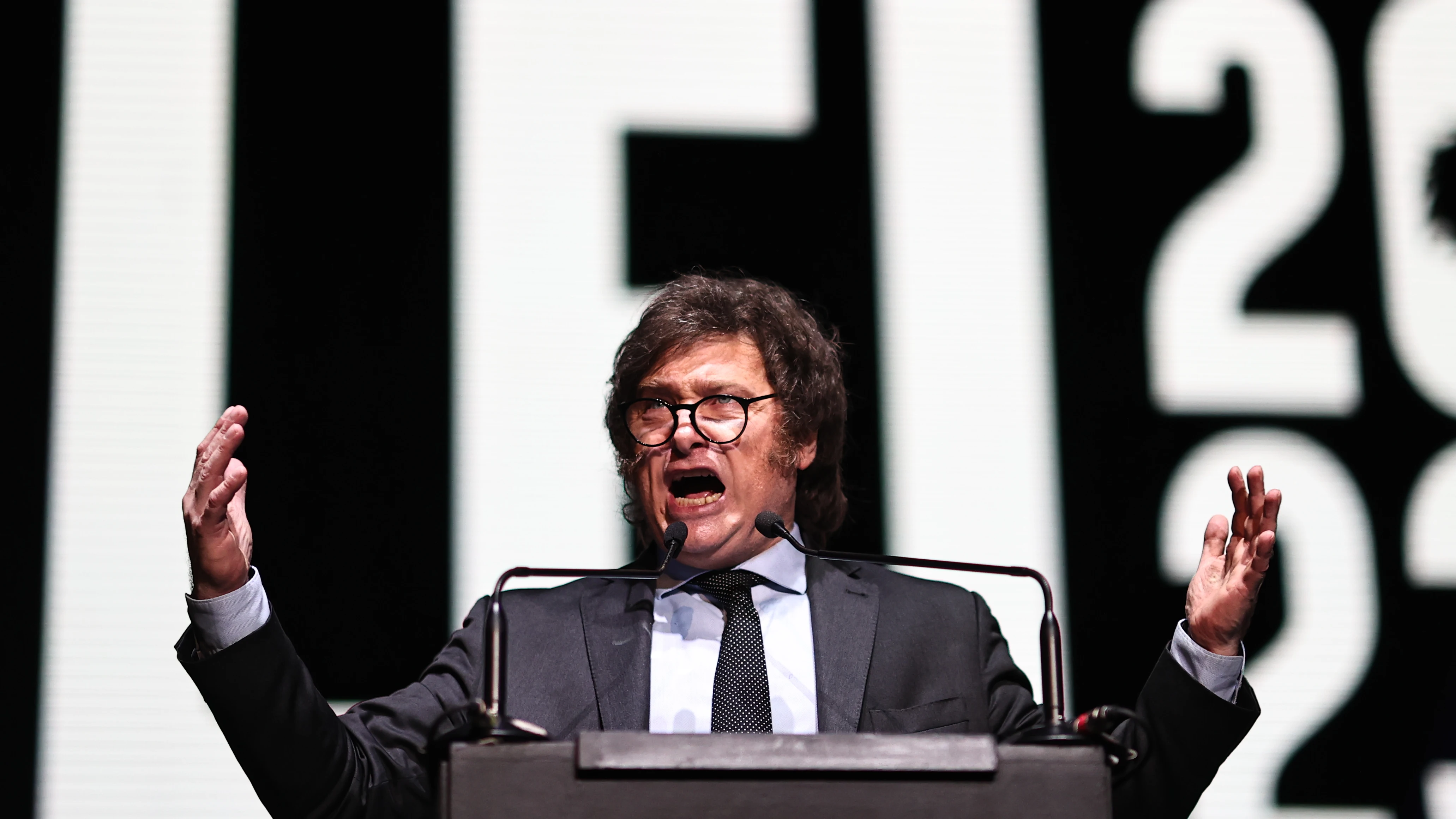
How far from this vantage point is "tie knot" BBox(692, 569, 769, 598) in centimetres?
229

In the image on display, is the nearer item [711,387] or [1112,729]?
[1112,729]

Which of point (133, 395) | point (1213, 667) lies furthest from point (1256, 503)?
point (133, 395)

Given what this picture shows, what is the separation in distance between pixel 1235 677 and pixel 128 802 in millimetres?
1778

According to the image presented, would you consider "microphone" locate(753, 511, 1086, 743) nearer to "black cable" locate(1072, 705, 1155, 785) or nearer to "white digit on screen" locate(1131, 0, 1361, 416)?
"black cable" locate(1072, 705, 1155, 785)

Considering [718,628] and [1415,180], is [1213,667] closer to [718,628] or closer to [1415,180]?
[718,628]

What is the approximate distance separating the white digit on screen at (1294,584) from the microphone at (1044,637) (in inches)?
45.8

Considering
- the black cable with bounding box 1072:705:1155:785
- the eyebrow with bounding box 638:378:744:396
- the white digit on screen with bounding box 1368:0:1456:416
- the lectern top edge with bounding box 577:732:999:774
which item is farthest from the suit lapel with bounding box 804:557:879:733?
the white digit on screen with bounding box 1368:0:1456:416

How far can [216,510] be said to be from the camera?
1709 millimetres

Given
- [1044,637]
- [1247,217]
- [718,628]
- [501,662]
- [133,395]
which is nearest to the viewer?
[501,662]

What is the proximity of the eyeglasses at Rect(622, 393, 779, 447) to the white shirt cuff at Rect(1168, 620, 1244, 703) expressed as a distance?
783 millimetres

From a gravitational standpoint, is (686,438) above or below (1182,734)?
above

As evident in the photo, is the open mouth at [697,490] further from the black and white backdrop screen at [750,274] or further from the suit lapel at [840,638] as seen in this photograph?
the black and white backdrop screen at [750,274]

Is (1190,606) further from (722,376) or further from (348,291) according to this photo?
(348,291)

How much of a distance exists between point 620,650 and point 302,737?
0.53 m
